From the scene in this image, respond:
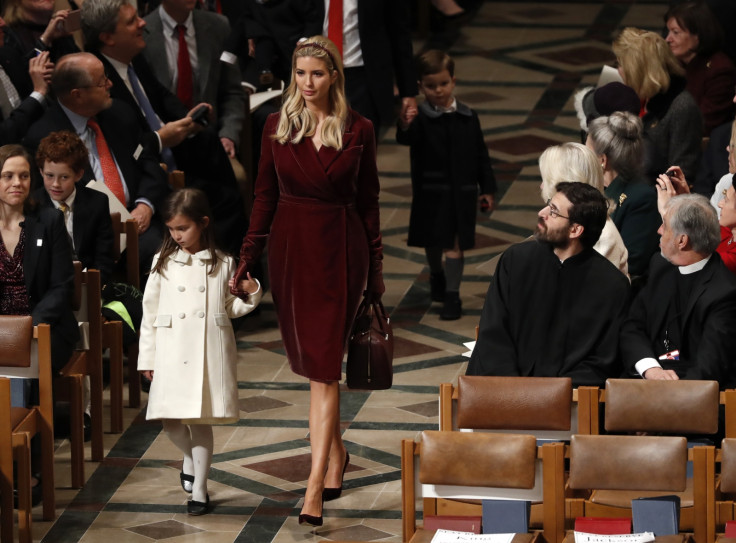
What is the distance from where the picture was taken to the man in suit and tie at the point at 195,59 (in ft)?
28.1

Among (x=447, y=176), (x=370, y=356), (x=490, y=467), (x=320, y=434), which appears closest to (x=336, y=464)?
(x=320, y=434)

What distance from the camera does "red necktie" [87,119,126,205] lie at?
24.7ft

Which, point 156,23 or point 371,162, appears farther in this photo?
point 156,23

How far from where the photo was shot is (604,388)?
554 centimetres

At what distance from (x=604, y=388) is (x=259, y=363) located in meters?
2.65

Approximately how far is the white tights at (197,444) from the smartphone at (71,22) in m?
2.63

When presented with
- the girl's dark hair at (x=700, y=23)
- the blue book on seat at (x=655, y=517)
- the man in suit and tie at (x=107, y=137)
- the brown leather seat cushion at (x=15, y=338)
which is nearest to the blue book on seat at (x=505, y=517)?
the blue book on seat at (x=655, y=517)

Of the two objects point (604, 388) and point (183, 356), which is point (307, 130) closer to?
point (183, 356)

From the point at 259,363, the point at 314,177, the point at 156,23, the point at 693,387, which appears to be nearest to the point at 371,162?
the point at 314,177

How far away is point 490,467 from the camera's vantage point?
474cm

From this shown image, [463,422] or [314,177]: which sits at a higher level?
[314,177]

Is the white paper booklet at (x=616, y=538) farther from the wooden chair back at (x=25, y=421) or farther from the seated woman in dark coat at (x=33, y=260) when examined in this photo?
the seated woman in dark coat at (x=33, y=260)

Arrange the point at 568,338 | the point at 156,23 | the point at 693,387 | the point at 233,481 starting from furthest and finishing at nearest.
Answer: the point at 156,23 → the point at 233,481 → the point at 568,338 → the point at 693,387

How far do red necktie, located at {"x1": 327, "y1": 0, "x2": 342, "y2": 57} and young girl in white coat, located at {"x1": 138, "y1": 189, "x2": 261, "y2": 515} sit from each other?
248 cm
